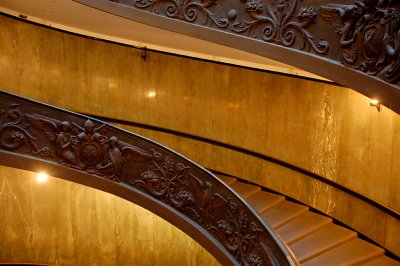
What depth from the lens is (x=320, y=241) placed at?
259 inches

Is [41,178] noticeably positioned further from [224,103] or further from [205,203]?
[205,203]

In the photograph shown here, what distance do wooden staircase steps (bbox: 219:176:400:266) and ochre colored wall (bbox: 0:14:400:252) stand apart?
0.34 metres

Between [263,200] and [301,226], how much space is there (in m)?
1.03

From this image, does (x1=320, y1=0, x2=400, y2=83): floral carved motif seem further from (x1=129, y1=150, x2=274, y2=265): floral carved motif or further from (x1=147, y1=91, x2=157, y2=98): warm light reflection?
(x1=147, y1=91, x2=157, y2=98): warm light reflection

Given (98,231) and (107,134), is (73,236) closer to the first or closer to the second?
(98,231)

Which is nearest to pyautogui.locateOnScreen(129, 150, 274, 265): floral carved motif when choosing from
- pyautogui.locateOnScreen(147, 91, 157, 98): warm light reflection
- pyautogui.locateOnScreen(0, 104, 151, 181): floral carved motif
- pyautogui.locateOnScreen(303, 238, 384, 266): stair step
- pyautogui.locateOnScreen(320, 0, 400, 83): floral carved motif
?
pyautogui.locateOnScreen(0, 104, 151, 181): floral carved motif

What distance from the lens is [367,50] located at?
13.7 feet

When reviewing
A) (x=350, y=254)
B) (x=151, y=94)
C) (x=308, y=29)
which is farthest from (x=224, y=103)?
(x=308, y=29)

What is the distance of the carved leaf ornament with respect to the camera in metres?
3.98

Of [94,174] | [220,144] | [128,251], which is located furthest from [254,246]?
[128,251]

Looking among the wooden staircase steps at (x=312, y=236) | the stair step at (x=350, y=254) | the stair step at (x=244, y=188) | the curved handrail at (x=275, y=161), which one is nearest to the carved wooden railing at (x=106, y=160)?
the wooden staircase steps at (x=312, y=236)

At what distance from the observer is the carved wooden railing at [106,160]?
237 inches

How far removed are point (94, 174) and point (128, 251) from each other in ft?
10.8

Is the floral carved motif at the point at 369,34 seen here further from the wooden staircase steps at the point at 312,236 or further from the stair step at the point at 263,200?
the stair step at the point at 263,200
